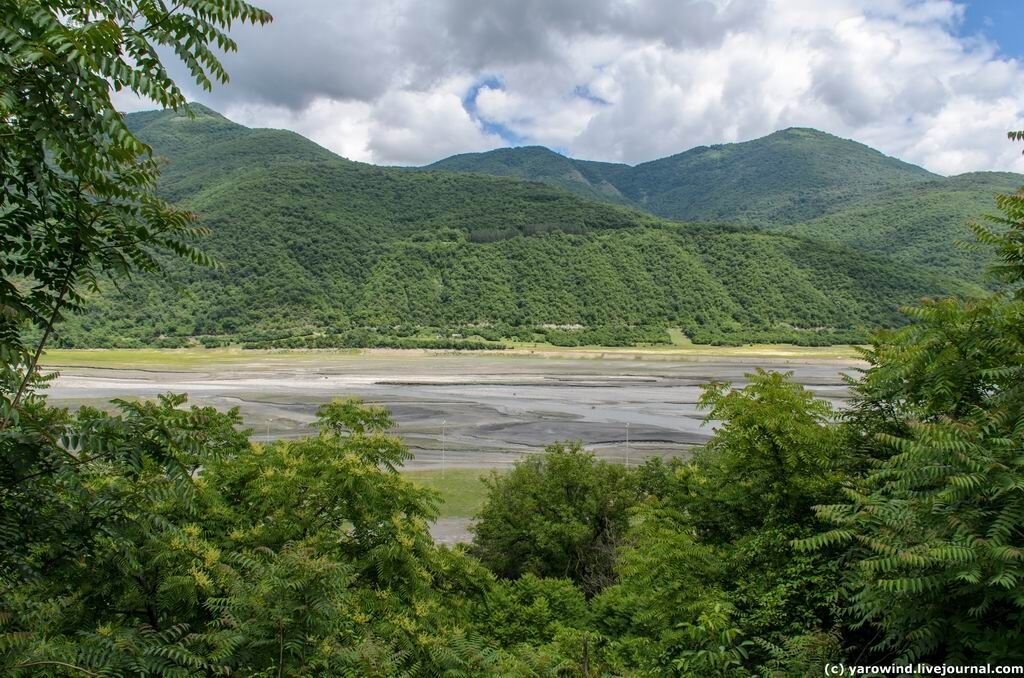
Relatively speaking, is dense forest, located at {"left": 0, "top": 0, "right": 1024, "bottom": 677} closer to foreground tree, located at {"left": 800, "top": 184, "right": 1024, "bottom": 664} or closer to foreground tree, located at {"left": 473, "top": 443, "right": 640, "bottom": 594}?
foreground tree, located at {"left": 800, "top": 184, "right": 1024, "bottom": 664}

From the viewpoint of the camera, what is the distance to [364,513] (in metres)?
11.8

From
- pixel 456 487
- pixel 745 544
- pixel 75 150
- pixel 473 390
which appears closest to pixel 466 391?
pixel 473 390

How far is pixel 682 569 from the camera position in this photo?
10375 mm

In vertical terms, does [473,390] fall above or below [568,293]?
below

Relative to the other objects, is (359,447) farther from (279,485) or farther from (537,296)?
(537,296)

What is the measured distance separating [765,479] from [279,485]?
9.04 m

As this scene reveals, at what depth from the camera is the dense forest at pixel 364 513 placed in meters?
3.81

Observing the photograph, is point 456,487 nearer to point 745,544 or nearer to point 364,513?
point 364,513

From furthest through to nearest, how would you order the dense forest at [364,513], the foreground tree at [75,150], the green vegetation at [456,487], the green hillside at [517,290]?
the green hillside at [517,290]
the green vegetation at [456,487]
the dense forest at [364,513]
the foreground tree at [75,150]

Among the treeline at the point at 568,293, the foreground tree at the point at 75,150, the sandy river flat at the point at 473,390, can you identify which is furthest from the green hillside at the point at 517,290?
the foreground tree at the point at 75,150

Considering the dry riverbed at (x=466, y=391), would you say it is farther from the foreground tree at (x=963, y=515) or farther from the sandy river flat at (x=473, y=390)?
the foreground tree at (x=963, y=515)

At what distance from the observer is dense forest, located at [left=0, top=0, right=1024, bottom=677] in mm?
3811

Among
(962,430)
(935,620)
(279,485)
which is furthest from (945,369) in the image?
(279,485)

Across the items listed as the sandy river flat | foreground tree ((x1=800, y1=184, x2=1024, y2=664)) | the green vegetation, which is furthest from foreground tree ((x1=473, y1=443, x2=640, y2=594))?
foreground tree ((x1=800, y1=184, x2=1024, y2=664))
